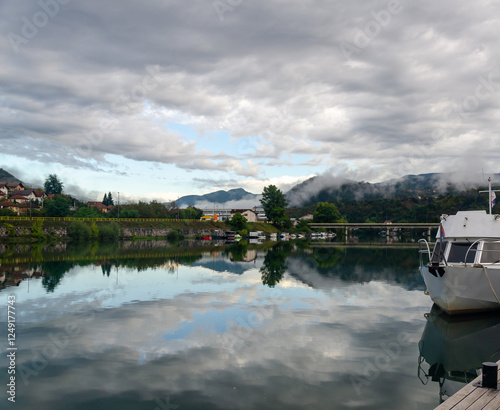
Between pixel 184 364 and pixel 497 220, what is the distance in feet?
52.4

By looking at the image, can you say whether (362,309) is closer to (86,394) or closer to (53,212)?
(86,394)

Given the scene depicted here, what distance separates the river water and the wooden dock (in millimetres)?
1969

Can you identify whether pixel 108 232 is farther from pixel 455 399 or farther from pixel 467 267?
pixel 455 399

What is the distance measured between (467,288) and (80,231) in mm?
84948

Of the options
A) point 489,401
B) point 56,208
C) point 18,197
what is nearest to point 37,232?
point 56,208

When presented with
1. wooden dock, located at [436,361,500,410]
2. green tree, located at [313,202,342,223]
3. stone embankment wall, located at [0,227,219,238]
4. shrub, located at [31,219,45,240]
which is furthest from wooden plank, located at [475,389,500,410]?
green tree, located at [313,202,342,223]

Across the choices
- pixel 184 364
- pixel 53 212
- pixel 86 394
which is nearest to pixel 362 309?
pixel 184 364

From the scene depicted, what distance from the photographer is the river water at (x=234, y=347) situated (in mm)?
9734

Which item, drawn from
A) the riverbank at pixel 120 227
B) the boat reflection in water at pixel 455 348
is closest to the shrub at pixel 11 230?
the riverbank at pixel 120 227

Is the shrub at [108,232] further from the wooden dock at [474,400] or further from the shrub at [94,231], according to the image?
the wooden dock at [474,400]

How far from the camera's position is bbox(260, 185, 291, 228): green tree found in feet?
497

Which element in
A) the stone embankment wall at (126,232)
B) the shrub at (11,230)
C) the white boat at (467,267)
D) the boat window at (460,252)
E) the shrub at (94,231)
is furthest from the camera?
the shrub at (94,231)

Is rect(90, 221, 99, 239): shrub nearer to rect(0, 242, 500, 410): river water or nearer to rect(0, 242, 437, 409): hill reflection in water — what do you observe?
rect(0, 242, 437, 409): hill reflection in water

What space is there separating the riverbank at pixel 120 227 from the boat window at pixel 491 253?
81.4 meters
